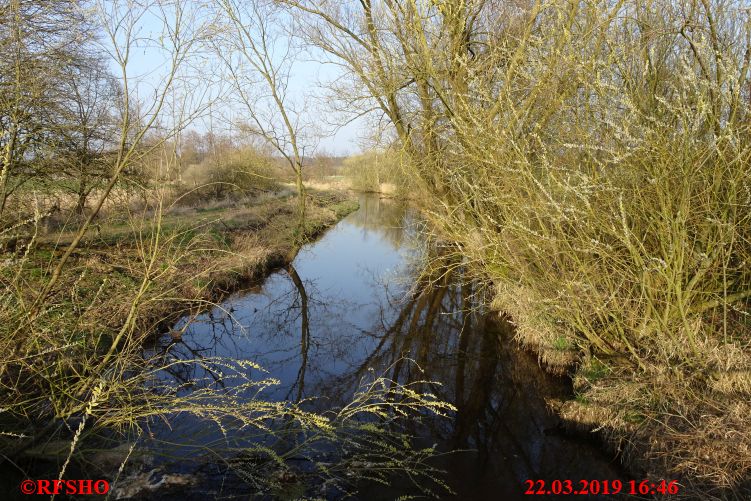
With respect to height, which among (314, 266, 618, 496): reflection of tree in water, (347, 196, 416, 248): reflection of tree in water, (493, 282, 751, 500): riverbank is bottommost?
(314, 266, 618, 496): reflection of tree in water

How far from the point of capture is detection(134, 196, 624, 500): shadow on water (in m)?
4.65

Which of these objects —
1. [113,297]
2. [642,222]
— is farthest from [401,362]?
[113,297]

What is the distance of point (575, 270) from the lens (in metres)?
5.14

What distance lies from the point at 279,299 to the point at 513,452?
22.0 ft

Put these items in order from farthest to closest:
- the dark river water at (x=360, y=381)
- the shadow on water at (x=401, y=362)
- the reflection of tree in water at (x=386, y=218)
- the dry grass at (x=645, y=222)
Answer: the reflection of tree in water at (x=386, y=218) → the shadow on water at (x=401, y=362) → the dark river water at (x=360, y=381) → the dry grass at (x=645, y=222)

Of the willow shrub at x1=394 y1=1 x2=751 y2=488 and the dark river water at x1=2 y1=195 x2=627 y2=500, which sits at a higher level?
the willow shrub at x1=394 y1=1 x2=751 y2=488

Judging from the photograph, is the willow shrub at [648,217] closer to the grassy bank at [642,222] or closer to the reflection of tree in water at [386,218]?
the grassy bank at [642,222]

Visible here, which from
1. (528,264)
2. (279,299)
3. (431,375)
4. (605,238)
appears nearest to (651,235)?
(605,238)

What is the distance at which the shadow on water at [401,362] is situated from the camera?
4648 millimetres

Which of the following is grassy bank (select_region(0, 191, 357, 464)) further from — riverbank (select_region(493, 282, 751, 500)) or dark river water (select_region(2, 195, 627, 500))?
riverbank (select_region(493, 282, 751, 500))

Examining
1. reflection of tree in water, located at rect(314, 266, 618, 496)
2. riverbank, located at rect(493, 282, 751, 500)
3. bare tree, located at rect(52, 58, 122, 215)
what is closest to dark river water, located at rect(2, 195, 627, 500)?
reflection of tree in water, located at rect(314, 266, 618, 496)

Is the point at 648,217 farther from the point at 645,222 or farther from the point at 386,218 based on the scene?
the point at 386,218

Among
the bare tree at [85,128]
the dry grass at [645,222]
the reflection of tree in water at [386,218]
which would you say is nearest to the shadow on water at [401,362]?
the dry grass at [645,222]

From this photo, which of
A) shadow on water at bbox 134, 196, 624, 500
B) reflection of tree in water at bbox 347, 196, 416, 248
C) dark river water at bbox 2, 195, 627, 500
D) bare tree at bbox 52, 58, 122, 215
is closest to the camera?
dark river water at bbox 2, 195, 627, 500
